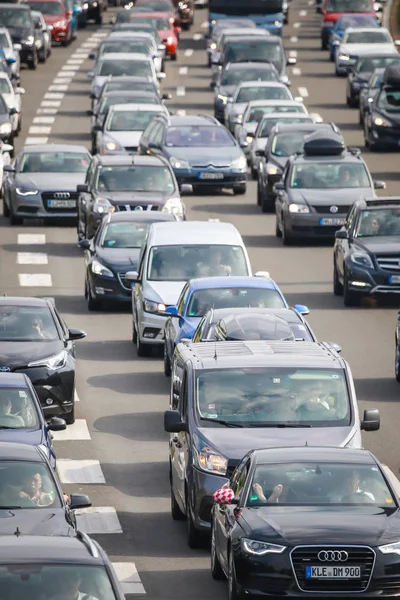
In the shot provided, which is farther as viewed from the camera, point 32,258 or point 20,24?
point 20,24

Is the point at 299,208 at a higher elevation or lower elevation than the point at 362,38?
higher

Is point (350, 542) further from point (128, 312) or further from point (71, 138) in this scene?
point (71, 138)

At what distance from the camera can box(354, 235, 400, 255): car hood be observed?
32.2 metres

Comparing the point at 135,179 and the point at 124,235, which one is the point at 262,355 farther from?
the point at 135,179

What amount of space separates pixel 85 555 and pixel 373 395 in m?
13.8

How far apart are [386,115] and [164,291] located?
22729 millimetres

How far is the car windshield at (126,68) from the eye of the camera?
59281mm

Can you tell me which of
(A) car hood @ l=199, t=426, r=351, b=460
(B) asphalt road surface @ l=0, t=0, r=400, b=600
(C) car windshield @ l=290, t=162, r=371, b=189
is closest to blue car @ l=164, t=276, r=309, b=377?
(B) asphalt road surface @ l=0, t=0, r=400, b=600

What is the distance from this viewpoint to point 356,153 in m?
41.5

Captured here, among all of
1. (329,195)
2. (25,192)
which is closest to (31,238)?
(25,192)

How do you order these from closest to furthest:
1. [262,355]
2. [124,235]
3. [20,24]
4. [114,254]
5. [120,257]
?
1. [262,355]
2. [120,257]
3. [114,254]
4. [124,235]
5. [20,24]

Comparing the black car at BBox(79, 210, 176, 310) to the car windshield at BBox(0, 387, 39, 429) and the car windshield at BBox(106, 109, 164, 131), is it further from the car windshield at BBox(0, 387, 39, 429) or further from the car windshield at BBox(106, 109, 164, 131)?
the car windshield at BBox(106, 109, 164, 131)

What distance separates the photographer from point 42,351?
24.2 metres

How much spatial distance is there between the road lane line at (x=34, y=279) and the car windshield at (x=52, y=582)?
2402cm
